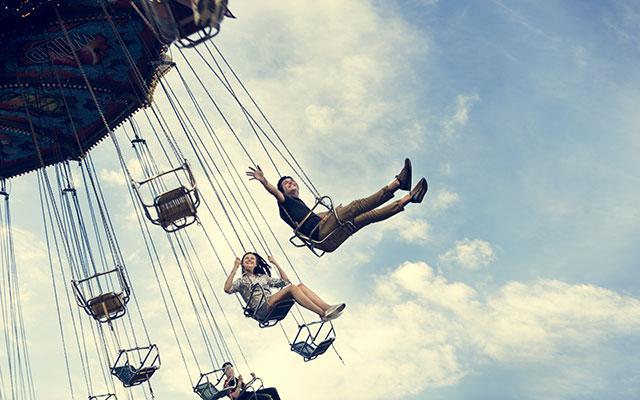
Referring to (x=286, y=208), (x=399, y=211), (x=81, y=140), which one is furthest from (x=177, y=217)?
(x=81, y=140)

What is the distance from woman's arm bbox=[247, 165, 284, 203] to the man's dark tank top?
15 centimetres

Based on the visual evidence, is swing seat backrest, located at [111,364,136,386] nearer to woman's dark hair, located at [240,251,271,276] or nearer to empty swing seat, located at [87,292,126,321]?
empty swing seat, located at [87,292,126,321]

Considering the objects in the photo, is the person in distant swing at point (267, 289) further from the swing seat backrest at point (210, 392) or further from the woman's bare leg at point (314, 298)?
the swing seat backrest at point (210, 392)

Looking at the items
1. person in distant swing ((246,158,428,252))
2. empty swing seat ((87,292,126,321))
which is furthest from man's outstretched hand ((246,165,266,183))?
empty swing seat ((87,292,126,321))

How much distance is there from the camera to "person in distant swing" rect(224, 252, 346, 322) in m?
14.6

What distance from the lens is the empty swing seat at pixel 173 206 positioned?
14820 millimetres

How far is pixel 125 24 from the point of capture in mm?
16891

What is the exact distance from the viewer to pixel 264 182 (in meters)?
14.8

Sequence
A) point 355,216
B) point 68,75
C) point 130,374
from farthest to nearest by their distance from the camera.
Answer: point 68,75 → point 130,374 → point 355,216

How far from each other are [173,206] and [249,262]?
2134 millimetres

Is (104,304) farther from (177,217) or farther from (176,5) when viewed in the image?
(176,5)

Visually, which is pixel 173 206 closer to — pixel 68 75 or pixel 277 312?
pixel 277 312

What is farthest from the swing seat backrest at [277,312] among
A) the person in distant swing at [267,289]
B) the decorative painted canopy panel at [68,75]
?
the decorative painted canopy panel at [68,75]

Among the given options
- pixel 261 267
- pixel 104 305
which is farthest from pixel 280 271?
pixel 104 305
